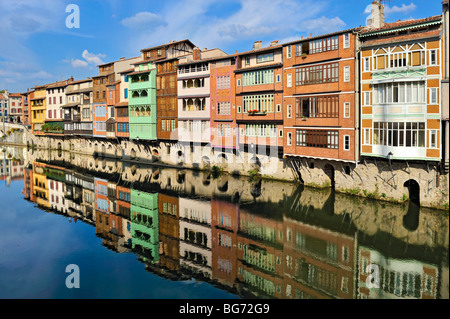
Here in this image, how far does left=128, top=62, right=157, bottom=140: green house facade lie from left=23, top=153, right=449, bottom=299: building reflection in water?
58.6 ft

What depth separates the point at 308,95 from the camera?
36938mm

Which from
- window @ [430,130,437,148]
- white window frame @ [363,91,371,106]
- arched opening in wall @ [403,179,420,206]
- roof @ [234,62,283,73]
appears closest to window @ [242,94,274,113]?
roof @ [234,62,283,73]

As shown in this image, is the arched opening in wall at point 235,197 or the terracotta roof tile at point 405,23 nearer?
the terracotta roof tile at point 405,23

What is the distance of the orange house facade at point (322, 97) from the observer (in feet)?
108

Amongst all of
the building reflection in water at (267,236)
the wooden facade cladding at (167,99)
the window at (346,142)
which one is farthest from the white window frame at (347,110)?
the wooden facade cladding at (167,99)

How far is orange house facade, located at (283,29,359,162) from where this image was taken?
33062mm

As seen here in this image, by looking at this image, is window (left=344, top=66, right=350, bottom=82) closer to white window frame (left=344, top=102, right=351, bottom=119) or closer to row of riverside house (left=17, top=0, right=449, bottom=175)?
row of riverside house (left=17, top=0, right=449, bottom=175)

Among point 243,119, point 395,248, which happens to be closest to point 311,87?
point 243,119

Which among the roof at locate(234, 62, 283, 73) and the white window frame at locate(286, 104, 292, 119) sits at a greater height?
the roof at locate(234, 62, 283, 73)

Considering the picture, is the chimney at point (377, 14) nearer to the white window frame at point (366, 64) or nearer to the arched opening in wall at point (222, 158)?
the white window frame at point (366, 64)

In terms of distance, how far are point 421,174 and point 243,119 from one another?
21504 millimetres

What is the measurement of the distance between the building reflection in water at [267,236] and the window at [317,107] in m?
7.49
